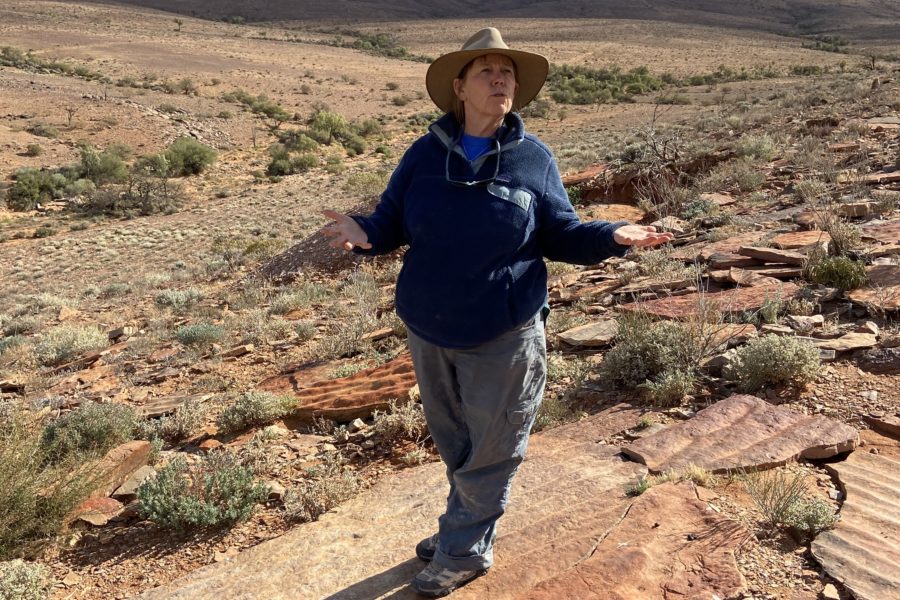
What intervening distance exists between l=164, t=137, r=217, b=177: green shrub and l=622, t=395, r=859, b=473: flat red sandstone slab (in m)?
23.5

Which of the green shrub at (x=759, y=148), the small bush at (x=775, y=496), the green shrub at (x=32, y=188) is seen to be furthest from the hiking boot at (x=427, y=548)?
the green shrub at (x=32, y=188)

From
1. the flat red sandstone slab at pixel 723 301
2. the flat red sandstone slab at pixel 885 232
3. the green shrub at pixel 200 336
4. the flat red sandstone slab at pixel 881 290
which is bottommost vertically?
the green shrub at pixel 200 336

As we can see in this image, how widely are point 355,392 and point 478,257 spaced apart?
2666 mm

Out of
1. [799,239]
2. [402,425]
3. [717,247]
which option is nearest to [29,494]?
[402,425]

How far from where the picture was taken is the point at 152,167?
75.1 feet

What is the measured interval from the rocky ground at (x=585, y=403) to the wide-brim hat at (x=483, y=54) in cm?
169

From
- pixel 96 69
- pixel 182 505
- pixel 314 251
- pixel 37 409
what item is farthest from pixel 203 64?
pixel 182 505

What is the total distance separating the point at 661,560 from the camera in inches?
92.1

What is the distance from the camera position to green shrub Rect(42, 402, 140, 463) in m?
4.16

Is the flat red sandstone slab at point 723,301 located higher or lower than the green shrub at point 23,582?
higher

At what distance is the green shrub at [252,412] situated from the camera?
4402mm

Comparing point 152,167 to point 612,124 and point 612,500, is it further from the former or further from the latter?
point 612,500

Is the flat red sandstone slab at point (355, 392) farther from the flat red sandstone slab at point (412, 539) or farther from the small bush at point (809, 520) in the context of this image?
the small bush at point (809, 520)

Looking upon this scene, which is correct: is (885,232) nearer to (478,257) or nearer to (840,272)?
(840,272)
